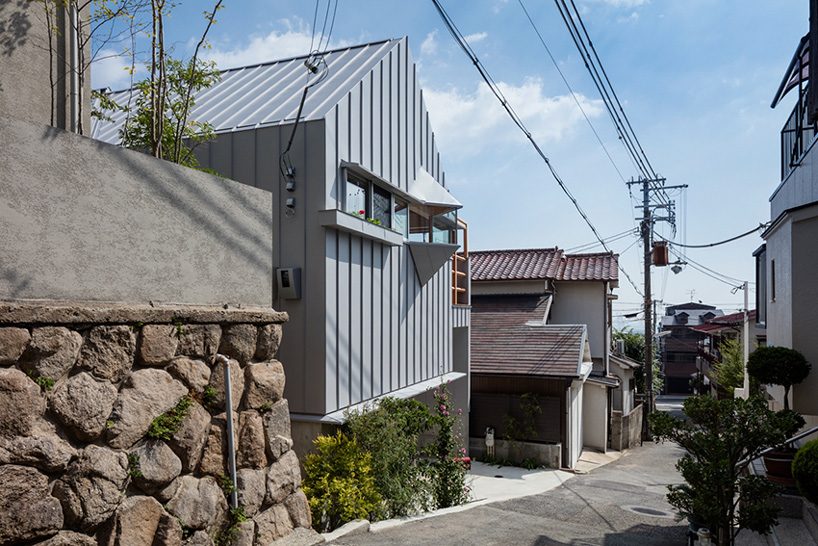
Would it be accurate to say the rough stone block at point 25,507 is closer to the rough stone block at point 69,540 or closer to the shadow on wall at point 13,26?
the rough stone block at point 69,540

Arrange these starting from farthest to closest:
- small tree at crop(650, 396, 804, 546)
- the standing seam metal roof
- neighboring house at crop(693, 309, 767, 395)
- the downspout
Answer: neighboring house at crop(693, 309, 767, 395) → the standing seam metal roof → small tree at crop(650, 396, 804, 546) → the downspout

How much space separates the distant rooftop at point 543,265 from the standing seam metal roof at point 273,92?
40.2ft

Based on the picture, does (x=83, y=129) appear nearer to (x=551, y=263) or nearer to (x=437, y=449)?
(x=437, y=449)

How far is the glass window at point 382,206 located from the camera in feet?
28.9

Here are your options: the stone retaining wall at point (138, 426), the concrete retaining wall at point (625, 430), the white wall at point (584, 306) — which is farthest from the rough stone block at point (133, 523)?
the white wall at point (584, 306)

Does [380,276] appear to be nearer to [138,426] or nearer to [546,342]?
[138,426]

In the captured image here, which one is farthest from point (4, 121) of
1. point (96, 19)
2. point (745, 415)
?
point (745, 415)

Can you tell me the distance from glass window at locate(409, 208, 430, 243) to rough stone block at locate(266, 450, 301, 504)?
5597 millimetres

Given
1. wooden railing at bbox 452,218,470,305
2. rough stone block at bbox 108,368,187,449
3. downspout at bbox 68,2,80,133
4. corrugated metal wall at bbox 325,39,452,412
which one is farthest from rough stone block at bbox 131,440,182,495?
wooden railing at bbox 452,218,470,305

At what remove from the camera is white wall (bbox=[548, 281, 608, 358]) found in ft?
66.5

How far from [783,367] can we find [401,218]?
20.3ft

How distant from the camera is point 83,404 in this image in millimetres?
3354

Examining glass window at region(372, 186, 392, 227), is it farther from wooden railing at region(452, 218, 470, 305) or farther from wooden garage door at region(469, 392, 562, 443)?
wooden garage door at region(469, 392, 562, 443)

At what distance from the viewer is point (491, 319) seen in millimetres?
18016
